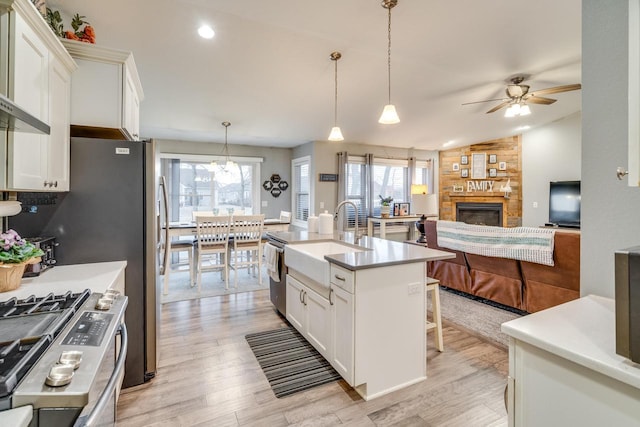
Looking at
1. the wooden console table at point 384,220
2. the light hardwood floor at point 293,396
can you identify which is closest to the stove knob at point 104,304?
the light hardwood floor at point 293,396

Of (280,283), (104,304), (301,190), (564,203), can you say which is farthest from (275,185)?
(564,203)

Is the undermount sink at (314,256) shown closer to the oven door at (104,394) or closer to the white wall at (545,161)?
the oven door at (104,394)

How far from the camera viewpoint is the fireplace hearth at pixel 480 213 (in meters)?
6.79

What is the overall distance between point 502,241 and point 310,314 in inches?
88.0

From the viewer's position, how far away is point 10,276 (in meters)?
1.50

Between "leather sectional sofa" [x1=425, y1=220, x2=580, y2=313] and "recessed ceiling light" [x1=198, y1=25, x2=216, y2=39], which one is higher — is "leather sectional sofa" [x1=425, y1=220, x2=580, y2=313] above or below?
below

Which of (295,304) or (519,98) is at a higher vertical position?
(519,98)

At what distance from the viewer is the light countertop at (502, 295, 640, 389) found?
690mm

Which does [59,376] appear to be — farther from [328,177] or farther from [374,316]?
[328,177]

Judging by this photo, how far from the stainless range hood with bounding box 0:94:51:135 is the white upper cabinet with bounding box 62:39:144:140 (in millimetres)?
807

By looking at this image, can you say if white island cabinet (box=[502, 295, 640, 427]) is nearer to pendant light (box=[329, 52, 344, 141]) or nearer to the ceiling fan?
pendant light (box=[329, 52, 344, 141])

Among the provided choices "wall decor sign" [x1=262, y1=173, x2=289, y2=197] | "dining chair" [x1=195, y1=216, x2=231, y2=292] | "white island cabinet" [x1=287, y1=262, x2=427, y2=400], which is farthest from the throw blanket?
"wall decor sign" [x1=262, y1=173, x2=289, y2=197]

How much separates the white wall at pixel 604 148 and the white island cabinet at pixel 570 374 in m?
0.25

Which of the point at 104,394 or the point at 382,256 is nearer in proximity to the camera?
the point at 104,394
